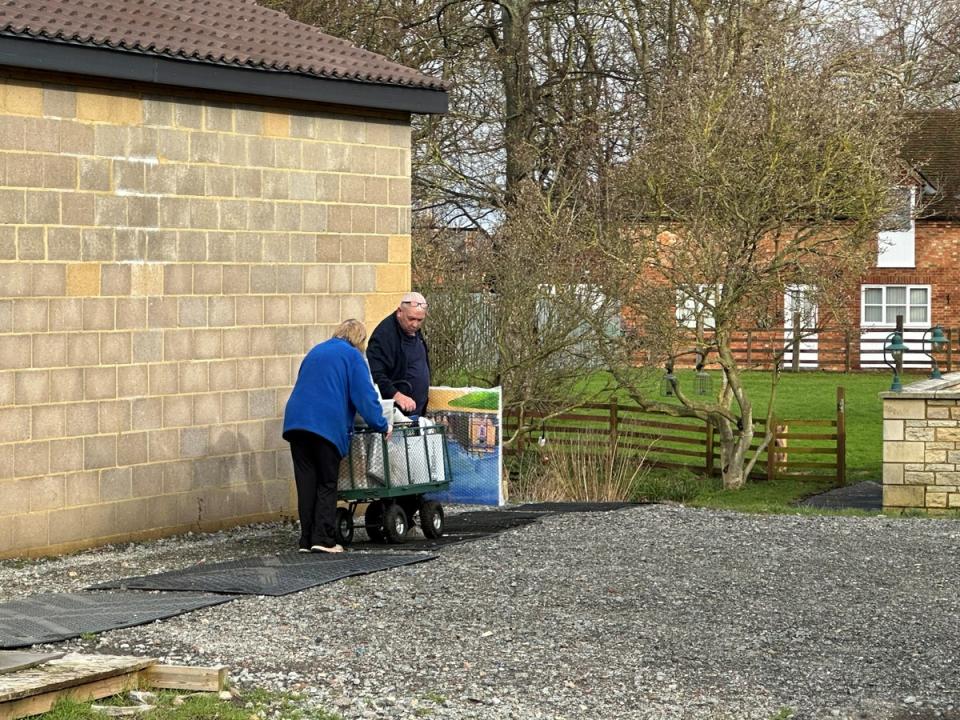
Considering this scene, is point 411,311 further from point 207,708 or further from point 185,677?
point 207,708

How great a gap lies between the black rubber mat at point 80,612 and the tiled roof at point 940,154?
121 feet

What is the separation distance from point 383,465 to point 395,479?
15 centimetres

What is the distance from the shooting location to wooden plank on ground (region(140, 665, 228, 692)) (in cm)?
711

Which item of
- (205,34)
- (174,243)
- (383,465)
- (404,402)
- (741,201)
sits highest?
(205,34)

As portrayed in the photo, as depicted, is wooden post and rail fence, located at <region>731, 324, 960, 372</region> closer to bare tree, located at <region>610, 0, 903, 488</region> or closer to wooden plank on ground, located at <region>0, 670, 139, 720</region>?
bare tree, located at <region>610, 0, 903, 488</region>

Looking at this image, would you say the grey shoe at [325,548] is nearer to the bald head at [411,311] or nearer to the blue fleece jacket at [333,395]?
the blue fleece jacket at [333,395]

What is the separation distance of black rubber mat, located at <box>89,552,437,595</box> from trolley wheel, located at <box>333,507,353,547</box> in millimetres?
445

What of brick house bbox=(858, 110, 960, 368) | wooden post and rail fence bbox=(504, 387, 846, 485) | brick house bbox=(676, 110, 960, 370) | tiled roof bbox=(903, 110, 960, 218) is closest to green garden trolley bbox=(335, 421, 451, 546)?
wooden post and rail fence bbox=(504, 387, 846, 485)

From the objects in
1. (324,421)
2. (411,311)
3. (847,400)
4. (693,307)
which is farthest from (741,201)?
(847,400)

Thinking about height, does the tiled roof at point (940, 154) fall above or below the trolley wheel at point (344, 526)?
above

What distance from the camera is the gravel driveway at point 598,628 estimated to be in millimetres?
7211

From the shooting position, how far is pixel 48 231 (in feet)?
37.4

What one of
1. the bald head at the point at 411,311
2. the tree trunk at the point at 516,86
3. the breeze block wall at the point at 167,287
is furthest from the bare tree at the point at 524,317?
the tree trunk at the point at 516,86

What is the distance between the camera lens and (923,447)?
719 inches
